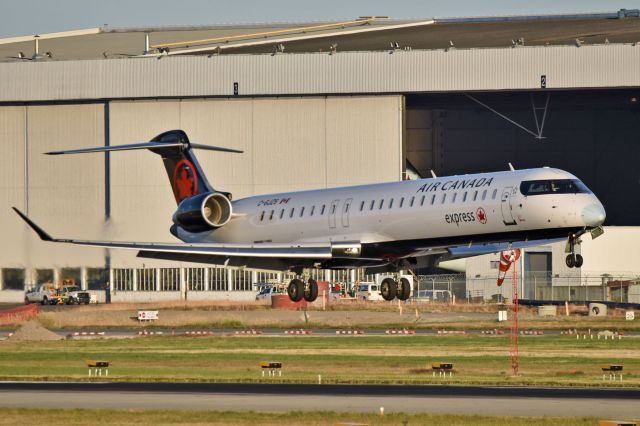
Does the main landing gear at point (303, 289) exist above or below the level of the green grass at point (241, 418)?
above

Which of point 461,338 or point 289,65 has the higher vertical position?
point 289,65

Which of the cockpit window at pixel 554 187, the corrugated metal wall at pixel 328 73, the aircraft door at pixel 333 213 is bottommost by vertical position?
the aircraft door at pixel 333 213

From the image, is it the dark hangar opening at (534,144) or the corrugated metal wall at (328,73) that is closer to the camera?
the corrugated metal wall at (328,73)

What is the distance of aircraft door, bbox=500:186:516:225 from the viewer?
37969 mm

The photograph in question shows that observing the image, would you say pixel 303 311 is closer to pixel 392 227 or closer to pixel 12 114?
pixel 392 227

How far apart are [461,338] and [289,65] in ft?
104

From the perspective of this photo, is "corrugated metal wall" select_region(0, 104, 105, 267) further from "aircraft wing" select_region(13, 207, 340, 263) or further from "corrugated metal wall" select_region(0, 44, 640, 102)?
"aircraft wing" select_region(13, 207, 340, 263)

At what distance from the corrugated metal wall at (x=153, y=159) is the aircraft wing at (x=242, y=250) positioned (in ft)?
106

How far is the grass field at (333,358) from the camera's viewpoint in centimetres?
3703

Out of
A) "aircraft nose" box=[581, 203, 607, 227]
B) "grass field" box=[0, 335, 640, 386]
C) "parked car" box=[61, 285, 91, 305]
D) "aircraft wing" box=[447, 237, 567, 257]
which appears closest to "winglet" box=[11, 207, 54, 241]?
"grass field" box=[0, 335, 640, 386]

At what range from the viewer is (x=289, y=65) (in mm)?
77625

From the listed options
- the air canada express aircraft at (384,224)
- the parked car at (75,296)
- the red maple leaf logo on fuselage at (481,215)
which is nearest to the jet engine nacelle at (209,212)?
the air canada express aircraft at (384,224)

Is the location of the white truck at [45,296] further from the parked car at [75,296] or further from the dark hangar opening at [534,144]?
the dark hangar opening at [534,144]

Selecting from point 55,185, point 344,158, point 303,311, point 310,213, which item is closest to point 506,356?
point 310,213
